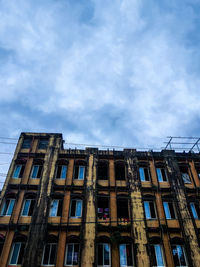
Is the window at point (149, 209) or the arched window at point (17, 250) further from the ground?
the window at point (149, 209)

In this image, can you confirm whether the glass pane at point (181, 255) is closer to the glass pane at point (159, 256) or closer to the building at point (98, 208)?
the building at point (98, 208)

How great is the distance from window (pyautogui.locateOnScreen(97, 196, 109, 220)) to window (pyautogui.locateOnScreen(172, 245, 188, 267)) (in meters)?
5.79

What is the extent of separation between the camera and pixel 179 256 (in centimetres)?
1340

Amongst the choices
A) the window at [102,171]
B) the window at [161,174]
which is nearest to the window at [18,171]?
the window at [102,171]

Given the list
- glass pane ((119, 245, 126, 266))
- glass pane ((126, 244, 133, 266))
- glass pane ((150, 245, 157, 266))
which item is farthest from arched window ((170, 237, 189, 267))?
glass pane ((119, 245, 126, 266))

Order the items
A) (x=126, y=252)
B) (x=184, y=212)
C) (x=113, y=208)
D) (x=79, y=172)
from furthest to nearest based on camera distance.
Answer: (x=79, y=172) < (x=113, y=208) < (x=184, y=212) < (x=126, y=252)

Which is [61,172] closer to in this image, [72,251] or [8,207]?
[8,207]

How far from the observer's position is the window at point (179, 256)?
13.1m

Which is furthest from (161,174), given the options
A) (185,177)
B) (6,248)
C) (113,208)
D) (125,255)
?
(6,248)

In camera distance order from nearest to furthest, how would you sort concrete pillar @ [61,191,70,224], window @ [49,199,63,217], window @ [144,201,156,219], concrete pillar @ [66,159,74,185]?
concrete pillar @ [61,191,70,224]
window @ [49,199,63,217]
window @ [144,201,156,219]
concrete pillar @ [66,159,74,185]

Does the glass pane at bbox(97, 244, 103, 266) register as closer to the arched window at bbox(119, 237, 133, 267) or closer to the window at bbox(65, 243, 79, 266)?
the arched window at bbox(119, 237, 133, 267)

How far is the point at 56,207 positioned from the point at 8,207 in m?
4.17

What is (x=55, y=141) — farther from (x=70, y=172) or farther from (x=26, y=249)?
(x=26, y=249)

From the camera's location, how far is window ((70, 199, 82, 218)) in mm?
15172
